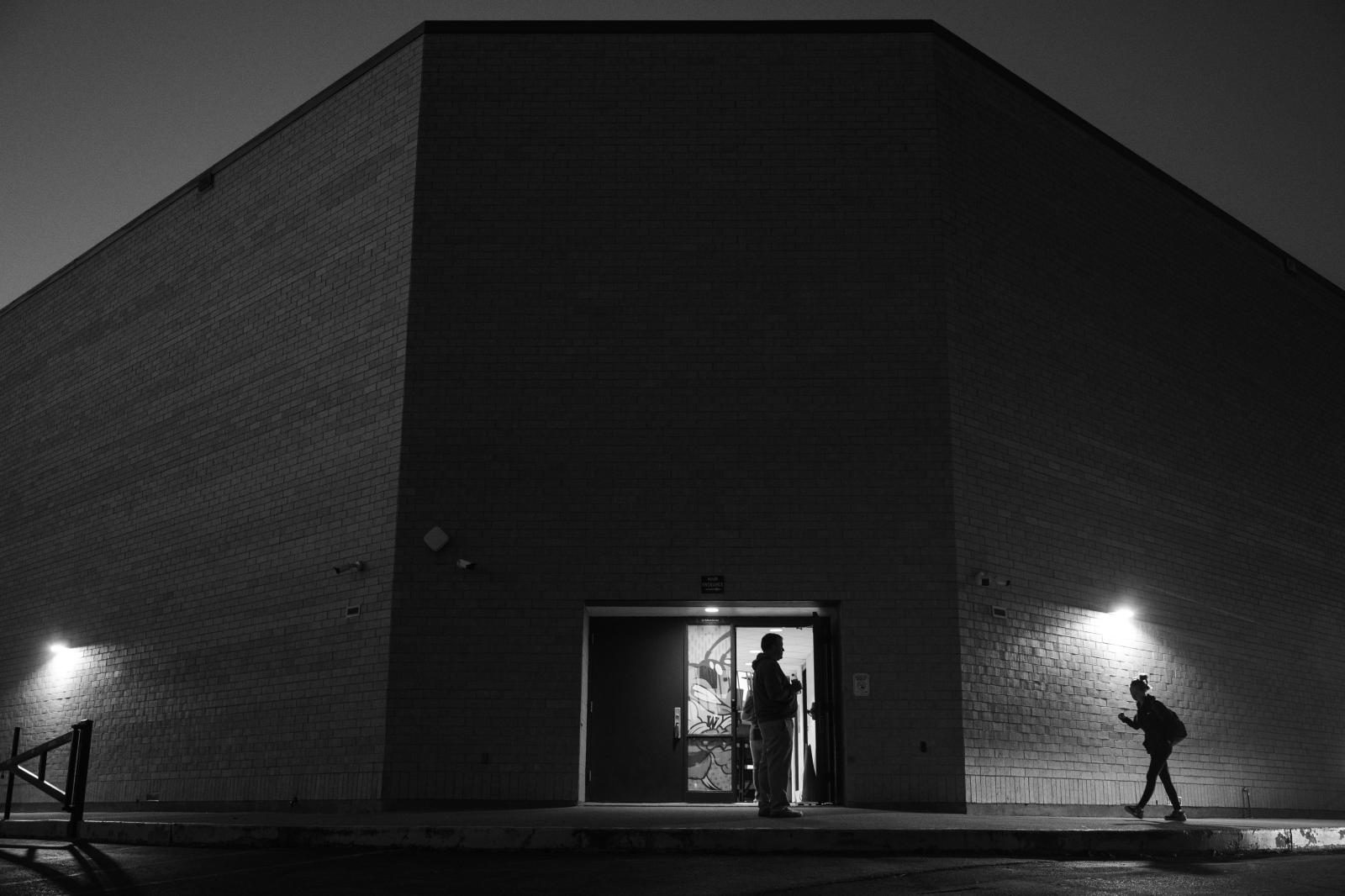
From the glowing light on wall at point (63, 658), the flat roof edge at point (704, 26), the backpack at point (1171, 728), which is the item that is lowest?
the backpack at point (1171, 728)

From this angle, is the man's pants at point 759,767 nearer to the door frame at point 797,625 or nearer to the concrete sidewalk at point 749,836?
the concrete sidewalk at point 749,836

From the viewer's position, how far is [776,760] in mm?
10727

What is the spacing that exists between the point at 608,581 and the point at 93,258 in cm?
1250

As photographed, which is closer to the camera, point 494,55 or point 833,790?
point 833,790

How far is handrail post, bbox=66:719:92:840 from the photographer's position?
392 inches

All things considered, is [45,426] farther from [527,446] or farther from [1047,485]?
[1047,485]

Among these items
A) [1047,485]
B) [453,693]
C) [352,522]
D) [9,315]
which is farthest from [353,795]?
[9,315]

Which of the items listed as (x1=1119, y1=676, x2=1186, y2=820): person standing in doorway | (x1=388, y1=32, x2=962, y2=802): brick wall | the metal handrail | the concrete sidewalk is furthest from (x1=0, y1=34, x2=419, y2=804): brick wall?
(x1=1119, y1=676, x2=1186, y2=820): person standing in doorway

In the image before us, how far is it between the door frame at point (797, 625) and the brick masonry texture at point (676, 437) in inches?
7.4

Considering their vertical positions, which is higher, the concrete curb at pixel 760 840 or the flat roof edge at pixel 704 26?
the flat roof edge at pixel 704 26

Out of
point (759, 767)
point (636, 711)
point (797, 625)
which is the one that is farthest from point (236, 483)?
point (759, 767)

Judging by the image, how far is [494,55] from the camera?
48.8 ft

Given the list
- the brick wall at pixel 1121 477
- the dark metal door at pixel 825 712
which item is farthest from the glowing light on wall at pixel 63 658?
the brick wall at pixel 1121 477

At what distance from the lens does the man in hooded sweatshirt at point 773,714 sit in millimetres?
10641
